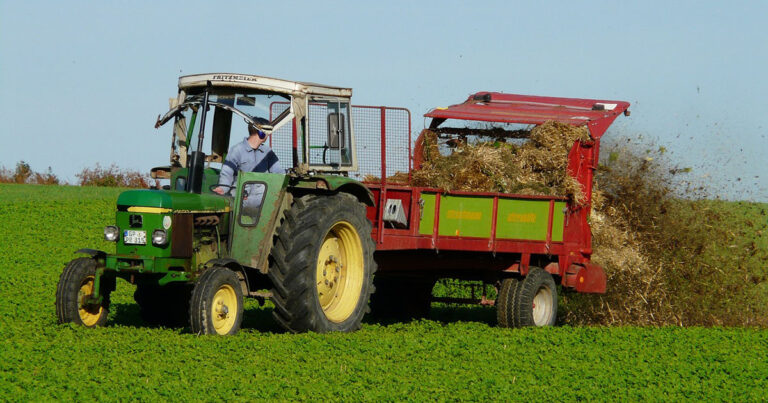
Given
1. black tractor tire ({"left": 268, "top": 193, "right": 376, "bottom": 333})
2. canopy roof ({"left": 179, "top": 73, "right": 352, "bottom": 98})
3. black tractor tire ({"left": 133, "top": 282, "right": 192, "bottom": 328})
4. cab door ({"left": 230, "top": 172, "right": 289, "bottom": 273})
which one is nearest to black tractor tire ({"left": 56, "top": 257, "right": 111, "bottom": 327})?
black tractor tire ({"left": 133, "top": 282, "right": 192, "bottom": 328})

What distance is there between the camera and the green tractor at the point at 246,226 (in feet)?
29.0

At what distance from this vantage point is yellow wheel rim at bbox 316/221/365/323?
992cm

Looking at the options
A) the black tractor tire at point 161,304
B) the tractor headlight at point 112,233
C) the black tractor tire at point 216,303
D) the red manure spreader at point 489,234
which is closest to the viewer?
the black tractor tire at point 216,303

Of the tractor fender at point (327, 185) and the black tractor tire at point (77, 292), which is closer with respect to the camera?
the black tractor tire at point (77, 292)

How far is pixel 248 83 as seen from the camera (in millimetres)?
9422

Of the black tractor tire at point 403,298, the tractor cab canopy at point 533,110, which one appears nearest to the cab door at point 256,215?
the black tractor tire at point 403,298

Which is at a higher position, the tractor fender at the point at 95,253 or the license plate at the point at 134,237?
the license plate at the point at 134,237

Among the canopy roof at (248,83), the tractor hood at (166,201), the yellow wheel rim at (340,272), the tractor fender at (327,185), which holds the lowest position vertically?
the yellow wheel rim at (340,272)

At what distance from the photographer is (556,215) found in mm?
11922

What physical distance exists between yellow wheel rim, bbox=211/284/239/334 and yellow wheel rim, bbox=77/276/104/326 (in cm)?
124

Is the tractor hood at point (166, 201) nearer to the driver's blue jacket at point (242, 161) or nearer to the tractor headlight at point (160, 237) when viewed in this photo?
the tractor headlight at point (160, 237)

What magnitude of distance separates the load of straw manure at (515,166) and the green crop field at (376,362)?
1.73 m

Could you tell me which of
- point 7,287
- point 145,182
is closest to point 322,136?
point 7,287

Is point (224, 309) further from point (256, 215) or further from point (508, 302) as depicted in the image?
point (508, 302)
